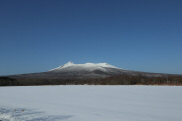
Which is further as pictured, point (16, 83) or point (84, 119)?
point (16, 83)

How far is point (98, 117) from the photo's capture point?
269 inches

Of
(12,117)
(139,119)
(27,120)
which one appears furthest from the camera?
(12,117)

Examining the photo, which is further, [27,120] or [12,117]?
[12,117]

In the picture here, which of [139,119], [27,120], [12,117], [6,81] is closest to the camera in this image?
[139,119]

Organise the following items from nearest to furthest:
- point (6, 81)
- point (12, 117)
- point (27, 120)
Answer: point (27, 120) → point (12, 117) → point (6, 81)

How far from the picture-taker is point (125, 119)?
6.40 meters

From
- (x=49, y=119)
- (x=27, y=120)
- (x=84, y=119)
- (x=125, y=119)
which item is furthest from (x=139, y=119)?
(x=27, y=120)

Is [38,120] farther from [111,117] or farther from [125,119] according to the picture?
[125,119]

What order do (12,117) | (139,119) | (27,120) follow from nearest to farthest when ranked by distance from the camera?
(139,119)
(27,120)
(12,117)

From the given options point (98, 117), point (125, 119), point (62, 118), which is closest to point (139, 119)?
point (125, 119)

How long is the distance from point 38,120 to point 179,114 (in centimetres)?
553

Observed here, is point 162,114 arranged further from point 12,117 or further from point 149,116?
point 12,117

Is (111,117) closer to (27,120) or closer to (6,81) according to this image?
(27,120)

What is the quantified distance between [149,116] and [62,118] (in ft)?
11.1
